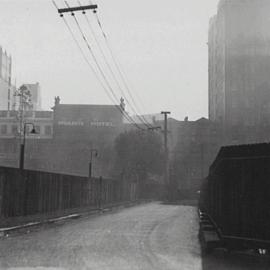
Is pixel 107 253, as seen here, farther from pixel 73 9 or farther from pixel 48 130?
pixel 48 130

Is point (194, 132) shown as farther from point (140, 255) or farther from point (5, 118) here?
point (140, 255)

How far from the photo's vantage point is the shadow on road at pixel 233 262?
9023 mm

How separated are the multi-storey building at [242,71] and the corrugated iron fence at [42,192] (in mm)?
15893

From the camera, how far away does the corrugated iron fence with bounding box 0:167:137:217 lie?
66.0 feet

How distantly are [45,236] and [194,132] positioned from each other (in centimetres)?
8782

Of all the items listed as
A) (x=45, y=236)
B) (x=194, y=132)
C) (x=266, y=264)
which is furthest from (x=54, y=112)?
(x=266, y=264)

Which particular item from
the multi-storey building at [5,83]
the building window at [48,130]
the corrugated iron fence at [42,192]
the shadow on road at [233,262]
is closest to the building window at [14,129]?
the building window at [48,130]

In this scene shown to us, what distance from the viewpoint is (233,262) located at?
31.7ft

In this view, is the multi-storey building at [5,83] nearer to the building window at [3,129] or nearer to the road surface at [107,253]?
the building window at [3,129]

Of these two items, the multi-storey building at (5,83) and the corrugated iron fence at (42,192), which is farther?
the multi-storey building at (5,83)

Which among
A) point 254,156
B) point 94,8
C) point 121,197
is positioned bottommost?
point 121,197

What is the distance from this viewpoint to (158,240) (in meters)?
13.9

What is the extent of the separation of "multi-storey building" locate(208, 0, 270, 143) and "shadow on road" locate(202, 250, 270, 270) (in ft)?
96.2

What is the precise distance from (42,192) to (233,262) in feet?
53.1
